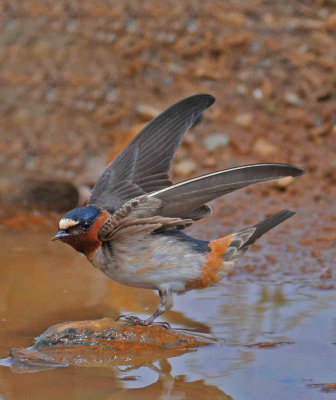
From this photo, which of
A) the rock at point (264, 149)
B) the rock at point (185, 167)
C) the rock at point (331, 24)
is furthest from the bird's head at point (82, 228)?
the rock at point (331, 24)

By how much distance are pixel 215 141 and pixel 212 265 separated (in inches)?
126

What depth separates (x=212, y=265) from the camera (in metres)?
4.97

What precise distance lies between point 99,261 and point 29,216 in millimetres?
2923

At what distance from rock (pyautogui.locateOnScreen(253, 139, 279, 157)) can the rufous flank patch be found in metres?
2.85

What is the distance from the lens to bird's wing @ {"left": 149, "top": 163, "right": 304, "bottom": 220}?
4.03 metres

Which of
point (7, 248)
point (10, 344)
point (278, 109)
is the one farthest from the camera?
point (278, 109)

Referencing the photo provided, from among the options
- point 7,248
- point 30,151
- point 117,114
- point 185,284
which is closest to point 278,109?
point 117,114

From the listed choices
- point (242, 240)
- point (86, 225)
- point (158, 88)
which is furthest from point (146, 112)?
point (86, 225)

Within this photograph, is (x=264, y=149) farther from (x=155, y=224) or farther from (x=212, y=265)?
(x=155, y=224)

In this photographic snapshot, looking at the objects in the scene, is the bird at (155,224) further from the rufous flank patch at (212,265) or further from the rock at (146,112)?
the rock at (146,112)

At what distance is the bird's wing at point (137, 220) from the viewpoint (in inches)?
180

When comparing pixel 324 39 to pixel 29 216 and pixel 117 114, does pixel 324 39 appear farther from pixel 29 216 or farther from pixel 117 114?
pixel 29 216

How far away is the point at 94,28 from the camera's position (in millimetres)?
8555

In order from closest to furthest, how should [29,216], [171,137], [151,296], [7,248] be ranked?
[171,137] < [151,296] < [7,248] < [29,216]
